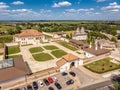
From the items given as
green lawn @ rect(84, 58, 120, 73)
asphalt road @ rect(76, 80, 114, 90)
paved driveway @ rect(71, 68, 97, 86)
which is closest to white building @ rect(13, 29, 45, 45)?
green lawn @ rect(84, 58, 120, 73)

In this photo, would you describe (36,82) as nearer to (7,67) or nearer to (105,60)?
(7,67)

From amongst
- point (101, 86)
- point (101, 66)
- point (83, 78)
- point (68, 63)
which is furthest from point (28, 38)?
point (101, 86)

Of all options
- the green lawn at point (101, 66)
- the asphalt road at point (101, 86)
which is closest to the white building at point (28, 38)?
the green lawn at point (101, 66)

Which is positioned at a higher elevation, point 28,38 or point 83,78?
point 28,38

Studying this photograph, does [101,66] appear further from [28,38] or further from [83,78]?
[28,38]

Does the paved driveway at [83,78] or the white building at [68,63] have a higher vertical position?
the white building at [68,63]

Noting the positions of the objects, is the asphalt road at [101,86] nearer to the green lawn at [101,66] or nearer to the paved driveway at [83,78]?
the paved driveway at [83,78]

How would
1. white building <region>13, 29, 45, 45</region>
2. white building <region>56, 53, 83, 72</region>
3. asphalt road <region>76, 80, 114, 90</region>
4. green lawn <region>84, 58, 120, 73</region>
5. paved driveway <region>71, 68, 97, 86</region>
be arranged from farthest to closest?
white building <region>13, 29, 45, 45</region> → white building <region>56, 53, 83, 72</region> → green lawn <region>84, 58, 120, 73</region> → paved driveway <region>71, 68, 97, 86</region> → asphalt road <region>76, 80, 114, 90</region>

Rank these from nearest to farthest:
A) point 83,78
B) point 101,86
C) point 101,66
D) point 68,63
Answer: point 101,86
point 83,78
point 68,63
point 101,66

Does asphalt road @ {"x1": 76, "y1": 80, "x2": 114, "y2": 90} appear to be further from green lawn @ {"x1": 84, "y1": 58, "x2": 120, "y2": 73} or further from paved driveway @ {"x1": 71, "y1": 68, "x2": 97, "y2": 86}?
green lawn @ {"x1": 84, "y1": 58, "x2": 120, "y2": 73}
